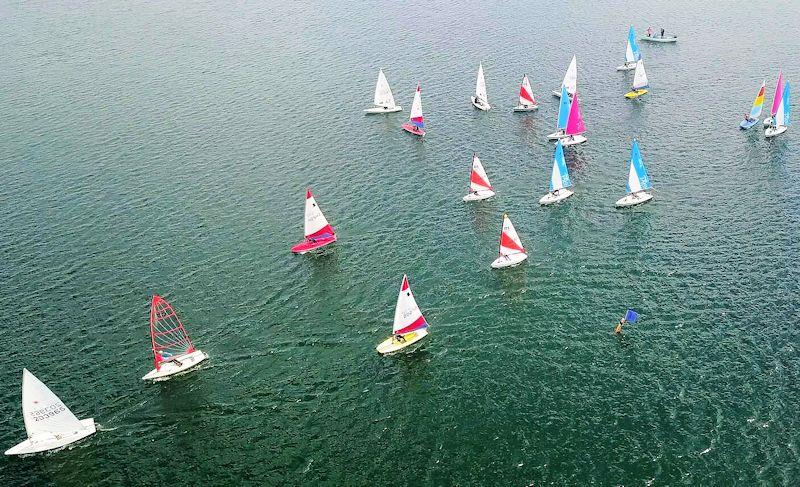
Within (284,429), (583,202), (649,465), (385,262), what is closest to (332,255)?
(385,262)

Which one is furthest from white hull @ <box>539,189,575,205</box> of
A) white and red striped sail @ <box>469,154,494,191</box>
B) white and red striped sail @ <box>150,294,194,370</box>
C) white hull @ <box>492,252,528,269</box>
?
white and red striped sail @ <box>150,294,194,370</box>

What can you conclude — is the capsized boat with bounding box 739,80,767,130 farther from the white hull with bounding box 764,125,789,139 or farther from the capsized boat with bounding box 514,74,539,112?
the capsized boat with bounding box 514,74,539,112

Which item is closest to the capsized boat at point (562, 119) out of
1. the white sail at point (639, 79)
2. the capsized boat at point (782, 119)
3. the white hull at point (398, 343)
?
the white sail at point (639, 79)

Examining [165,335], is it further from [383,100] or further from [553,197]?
[383,100]

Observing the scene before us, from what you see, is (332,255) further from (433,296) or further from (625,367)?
(625,367)

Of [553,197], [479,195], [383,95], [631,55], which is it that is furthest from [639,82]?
[479,195]

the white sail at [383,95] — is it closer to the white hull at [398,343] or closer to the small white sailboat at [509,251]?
the small white sailboat at [509,251]
